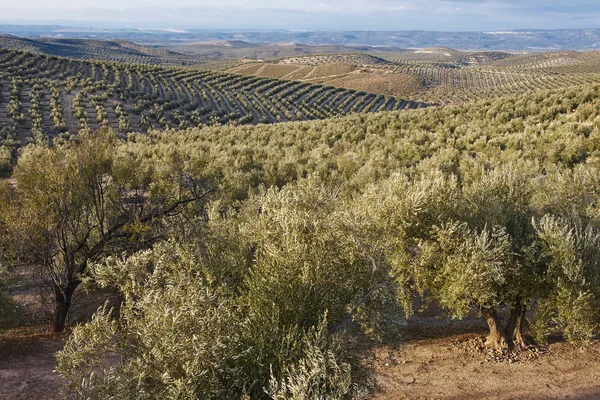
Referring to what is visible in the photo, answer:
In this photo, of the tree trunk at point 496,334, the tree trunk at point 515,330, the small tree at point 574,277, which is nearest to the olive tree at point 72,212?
the tree trunk at point 496,334

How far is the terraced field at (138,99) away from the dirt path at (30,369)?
3168 cm

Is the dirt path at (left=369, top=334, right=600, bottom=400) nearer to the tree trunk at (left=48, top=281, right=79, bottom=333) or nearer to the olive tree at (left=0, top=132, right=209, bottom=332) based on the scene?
the olive tree at (left=0, top=132, right=209, bottom=332)

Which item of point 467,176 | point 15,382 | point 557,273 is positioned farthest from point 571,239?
point 15,382

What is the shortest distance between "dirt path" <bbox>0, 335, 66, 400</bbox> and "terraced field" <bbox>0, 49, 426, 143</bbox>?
31.7m

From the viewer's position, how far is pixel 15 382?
41.4 feet

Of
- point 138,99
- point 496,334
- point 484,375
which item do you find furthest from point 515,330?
point 138,99

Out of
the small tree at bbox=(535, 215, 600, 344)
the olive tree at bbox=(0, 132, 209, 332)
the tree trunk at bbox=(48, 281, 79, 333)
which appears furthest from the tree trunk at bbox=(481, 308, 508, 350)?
the tree trunk at bbox=(48, 281, 79, 333)

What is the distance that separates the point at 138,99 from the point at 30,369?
166 ft

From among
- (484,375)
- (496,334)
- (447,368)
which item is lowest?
(447,368)

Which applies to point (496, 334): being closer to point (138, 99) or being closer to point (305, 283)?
point (305, 283)

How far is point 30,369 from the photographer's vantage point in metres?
13.3

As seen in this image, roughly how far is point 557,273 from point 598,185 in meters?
11.6

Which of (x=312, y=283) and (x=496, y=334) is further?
(x=496, y=334)

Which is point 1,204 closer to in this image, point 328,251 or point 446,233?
point 328,251
